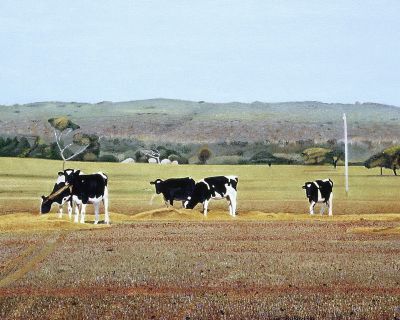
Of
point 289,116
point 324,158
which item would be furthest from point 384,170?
point 289,116

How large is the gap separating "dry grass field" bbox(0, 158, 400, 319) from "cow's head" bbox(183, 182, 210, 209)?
0.82 m

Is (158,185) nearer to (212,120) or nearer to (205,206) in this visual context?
(205,206)

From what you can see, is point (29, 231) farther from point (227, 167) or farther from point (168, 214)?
point (227, 167)

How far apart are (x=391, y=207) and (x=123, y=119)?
3173 cm

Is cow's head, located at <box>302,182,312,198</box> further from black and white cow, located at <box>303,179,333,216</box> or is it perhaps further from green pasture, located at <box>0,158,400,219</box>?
green pasture, located at <box>0,158,400,219</box>

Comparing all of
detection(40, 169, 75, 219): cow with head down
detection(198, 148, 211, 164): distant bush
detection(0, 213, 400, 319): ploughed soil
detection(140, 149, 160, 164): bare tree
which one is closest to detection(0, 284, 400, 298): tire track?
detection(0, 213, 400, 319): ploughed soil

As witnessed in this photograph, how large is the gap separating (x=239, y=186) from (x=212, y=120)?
25675 millimetres

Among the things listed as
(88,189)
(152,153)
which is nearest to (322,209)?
(88,189)

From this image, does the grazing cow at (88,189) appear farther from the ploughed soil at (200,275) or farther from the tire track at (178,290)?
the tire track at (178,290)

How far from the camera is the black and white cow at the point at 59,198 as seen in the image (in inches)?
1449

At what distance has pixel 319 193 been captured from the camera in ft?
141

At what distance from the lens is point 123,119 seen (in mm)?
72688

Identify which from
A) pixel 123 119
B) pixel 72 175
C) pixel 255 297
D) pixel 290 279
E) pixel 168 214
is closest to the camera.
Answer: pixel 255 297

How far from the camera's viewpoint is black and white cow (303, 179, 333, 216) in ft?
140
